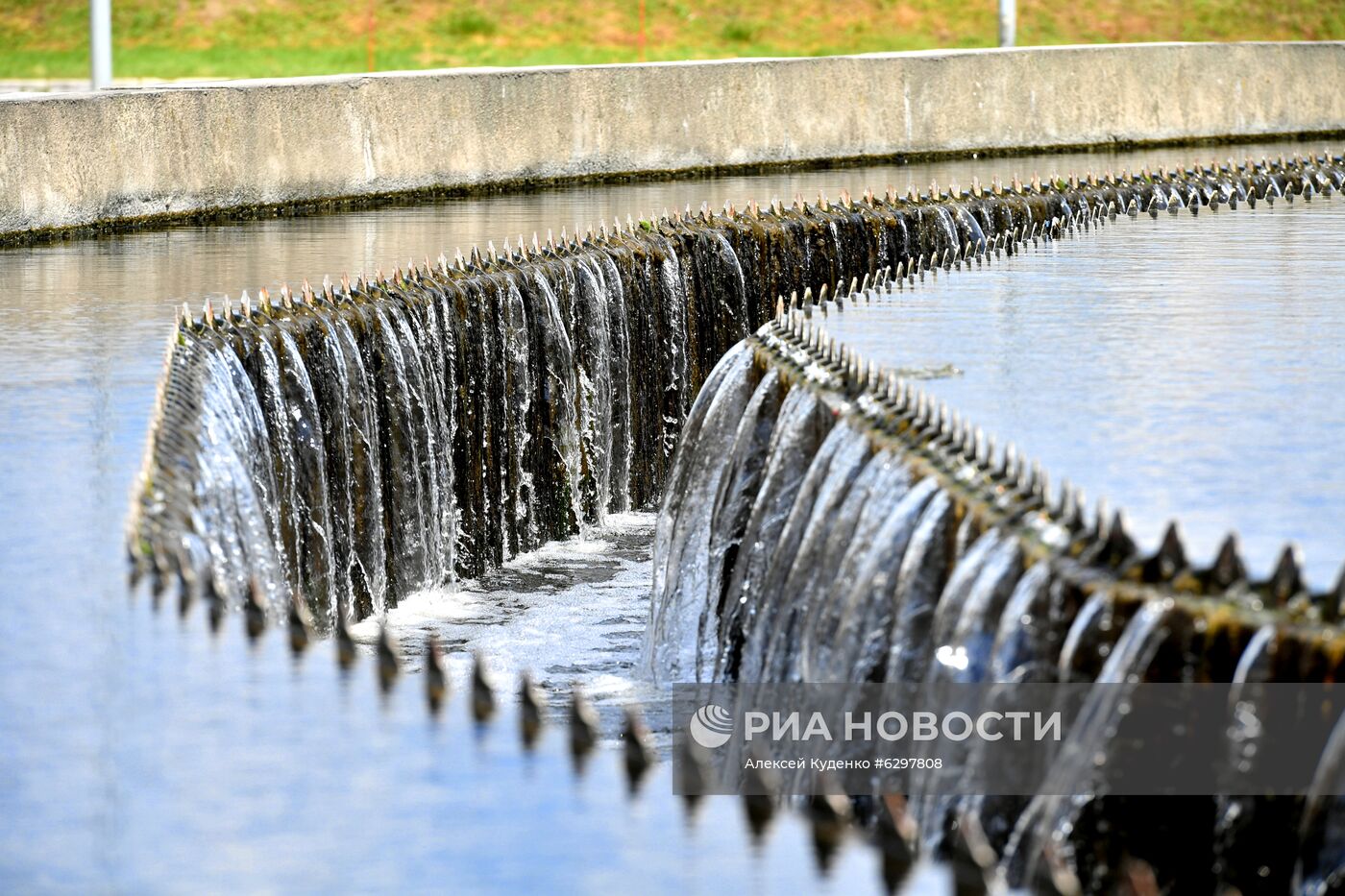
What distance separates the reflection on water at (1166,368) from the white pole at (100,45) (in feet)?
34.0

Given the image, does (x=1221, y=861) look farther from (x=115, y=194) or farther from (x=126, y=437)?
(x=115, y=194)

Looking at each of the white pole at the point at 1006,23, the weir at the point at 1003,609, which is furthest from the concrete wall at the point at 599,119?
the weir at the point at 1003,609

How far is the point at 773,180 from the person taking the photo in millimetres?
21453

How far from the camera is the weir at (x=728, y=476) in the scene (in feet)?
17.9

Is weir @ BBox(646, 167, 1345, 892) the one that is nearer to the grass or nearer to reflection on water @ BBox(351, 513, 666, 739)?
reflection on water @ BBox(351, 513, 666, 739)

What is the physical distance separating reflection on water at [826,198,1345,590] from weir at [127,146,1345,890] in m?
0.26

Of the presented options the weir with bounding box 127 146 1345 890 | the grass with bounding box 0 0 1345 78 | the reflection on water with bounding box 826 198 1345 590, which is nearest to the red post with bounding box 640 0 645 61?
the grass with bounding box 0 0 1345 78

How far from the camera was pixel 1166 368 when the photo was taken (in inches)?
340

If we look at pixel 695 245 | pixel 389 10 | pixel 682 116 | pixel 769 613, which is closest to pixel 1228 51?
pixel 682 116

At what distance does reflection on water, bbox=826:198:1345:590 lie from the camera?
247 inches

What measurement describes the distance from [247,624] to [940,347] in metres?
4.73

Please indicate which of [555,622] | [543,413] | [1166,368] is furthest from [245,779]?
[543,413]

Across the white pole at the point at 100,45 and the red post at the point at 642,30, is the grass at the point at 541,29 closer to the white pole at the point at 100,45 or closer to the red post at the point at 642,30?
the red post at the point at 642,30

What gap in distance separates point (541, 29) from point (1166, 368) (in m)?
32.0
